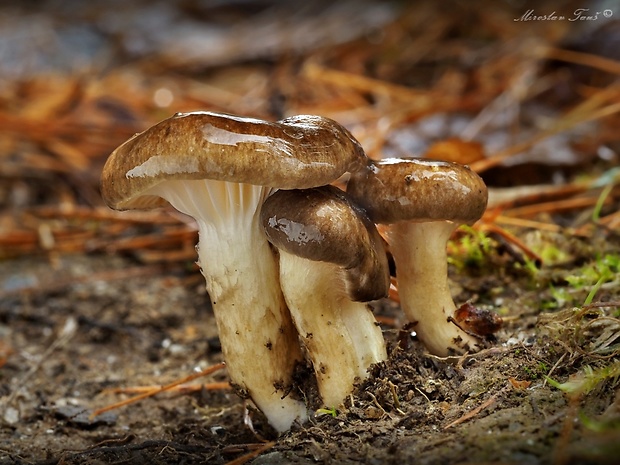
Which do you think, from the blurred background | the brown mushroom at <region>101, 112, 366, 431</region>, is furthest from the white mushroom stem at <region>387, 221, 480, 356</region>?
the blurred background

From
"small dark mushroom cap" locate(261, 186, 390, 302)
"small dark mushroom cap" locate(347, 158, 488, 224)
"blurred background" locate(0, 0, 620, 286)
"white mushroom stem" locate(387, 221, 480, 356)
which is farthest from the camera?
"blurred background" locate(0, 0, 620, 286)

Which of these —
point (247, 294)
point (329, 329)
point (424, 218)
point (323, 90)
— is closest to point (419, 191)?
point (424, 218)

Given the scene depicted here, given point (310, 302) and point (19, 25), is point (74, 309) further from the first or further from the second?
point (19, 25)

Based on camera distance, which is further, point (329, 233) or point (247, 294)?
point (247, 294)

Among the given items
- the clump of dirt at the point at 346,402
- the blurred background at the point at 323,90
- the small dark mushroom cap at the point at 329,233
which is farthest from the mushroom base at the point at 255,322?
the blurred background at the point at 323,90

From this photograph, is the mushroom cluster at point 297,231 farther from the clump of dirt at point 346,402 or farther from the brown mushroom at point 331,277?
the clump of dirt at point 346,402

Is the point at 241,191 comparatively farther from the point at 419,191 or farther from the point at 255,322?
the point at 419,191

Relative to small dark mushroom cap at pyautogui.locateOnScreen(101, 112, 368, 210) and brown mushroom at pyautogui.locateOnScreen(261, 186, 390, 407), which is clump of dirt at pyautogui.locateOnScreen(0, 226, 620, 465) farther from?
small dark mushroom cap at pyautogui.locateOnScreen(101, 112, 368, 210)
